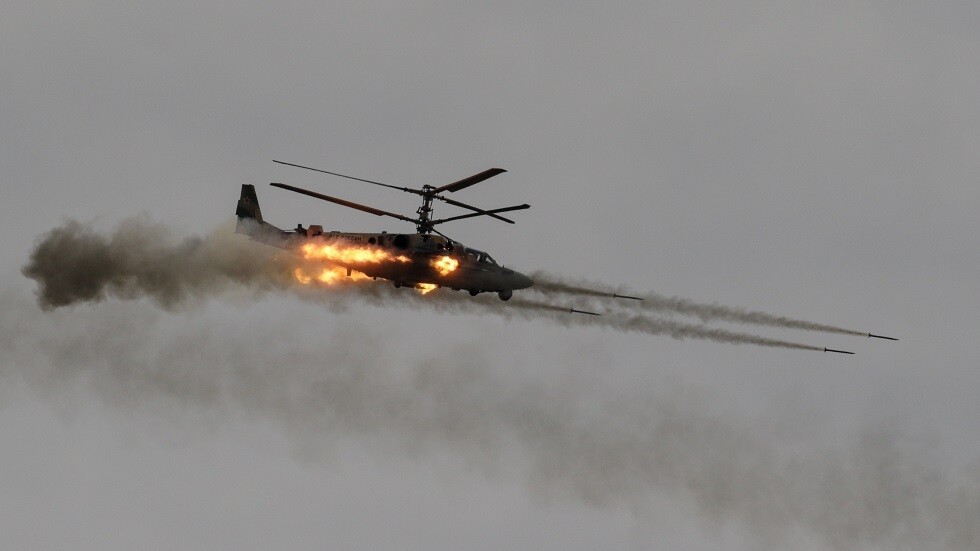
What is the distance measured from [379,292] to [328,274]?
3825 mm

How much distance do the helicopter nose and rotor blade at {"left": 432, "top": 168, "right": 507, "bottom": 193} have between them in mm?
5624

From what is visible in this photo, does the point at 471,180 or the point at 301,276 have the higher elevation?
the point at 471,180

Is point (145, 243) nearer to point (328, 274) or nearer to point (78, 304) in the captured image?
point (78, 304)

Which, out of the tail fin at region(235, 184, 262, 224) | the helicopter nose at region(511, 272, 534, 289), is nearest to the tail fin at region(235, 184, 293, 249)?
the tail fin at region(235, 184, 262, 224)

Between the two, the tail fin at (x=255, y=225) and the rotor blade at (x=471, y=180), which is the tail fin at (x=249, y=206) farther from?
the rotor blade at (x=471, y=180)

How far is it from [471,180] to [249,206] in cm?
1314

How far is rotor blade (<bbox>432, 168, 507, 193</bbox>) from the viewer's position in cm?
7200

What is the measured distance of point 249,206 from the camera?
82000 mm

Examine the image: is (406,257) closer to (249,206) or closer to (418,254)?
(418,254)

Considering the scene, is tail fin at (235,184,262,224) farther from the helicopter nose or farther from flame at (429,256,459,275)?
the helicopter nose

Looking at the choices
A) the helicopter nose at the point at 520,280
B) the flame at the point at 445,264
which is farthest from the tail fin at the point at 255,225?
the helicopter nose at the point at 520,280

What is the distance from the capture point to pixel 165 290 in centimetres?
8456

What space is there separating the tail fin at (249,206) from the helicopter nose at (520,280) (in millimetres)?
11201

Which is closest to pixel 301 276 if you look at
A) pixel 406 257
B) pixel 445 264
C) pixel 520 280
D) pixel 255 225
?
pixel 255 225
